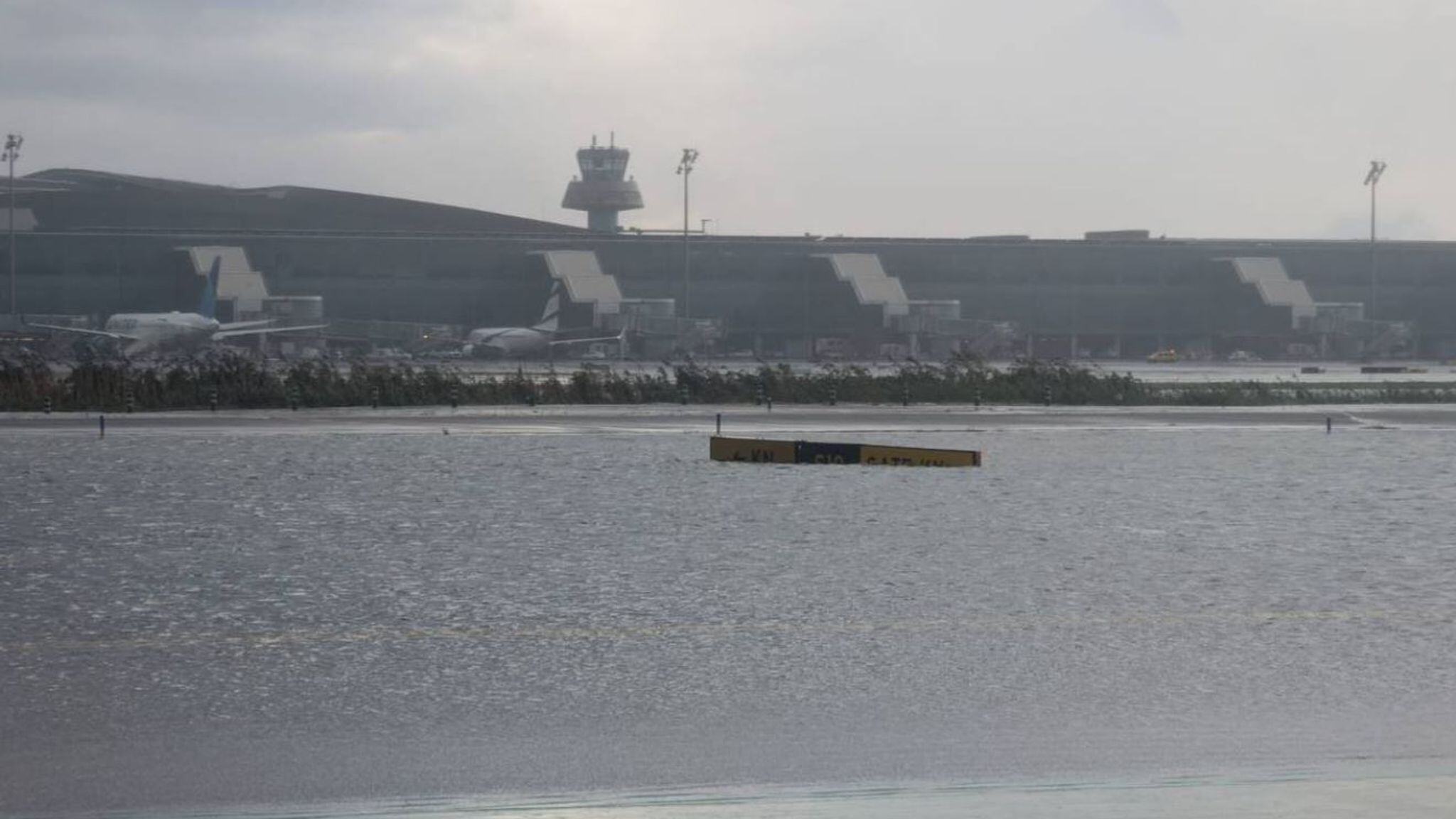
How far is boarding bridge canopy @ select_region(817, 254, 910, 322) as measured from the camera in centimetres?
11800

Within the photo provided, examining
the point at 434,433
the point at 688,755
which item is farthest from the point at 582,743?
the point at 434,433

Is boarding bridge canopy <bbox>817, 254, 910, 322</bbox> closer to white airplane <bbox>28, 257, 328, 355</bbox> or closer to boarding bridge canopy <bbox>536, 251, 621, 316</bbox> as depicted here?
boarding bridge canopy <bbox>536, 251, 621, 316</bbox>

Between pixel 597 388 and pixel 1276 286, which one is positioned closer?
pixel 597 388

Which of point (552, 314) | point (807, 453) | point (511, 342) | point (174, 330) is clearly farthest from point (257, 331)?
point (807, 453)

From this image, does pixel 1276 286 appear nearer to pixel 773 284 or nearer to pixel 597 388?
pixel 773 284

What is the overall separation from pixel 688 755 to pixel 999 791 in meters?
2.05

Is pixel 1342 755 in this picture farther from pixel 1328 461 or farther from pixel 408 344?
pixel 408 344

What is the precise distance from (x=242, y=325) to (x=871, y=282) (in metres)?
44.5

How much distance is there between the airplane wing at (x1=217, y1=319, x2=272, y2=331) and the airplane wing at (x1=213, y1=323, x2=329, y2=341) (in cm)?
18

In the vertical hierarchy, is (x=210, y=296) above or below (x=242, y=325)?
above

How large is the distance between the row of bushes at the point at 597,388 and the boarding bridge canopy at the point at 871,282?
4987cm

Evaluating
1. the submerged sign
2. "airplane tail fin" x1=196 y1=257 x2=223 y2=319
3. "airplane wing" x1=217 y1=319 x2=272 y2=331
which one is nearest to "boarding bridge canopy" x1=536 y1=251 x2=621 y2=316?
"airplane wing" x1=217 y1=319 x2=272 y2=331

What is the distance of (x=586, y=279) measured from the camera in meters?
116

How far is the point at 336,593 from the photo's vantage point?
56.8ft
